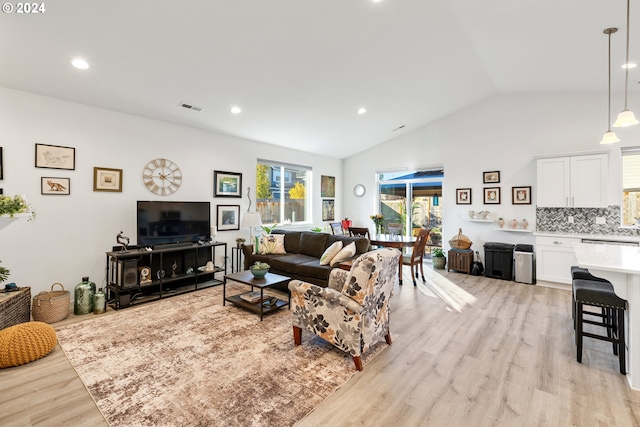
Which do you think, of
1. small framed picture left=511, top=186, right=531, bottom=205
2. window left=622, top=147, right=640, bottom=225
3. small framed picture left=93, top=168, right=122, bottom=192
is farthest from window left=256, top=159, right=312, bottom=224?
window left=622, top=147, right=640, bottom=225

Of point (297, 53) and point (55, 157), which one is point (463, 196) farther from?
point (55, 157)

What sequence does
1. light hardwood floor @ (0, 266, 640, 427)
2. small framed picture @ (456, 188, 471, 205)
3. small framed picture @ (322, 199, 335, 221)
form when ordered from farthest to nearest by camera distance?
1. small framed picture @ (322, 199, 335, 221)
2. small framed picture @ (456, 188, 471, 205)
3. light hardwood floor @ (0, 266, 640, 427)

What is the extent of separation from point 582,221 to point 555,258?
89 cm

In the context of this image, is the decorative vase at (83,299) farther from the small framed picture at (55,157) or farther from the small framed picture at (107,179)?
the small framed picture at (55,157)

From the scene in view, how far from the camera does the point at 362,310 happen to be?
8.04ft

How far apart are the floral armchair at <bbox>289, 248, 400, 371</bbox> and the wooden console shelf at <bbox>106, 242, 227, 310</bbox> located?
2.57 meters

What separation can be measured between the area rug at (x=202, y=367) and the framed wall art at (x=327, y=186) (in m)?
4.56

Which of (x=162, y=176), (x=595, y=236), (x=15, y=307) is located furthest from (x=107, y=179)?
(x=595, y=236)

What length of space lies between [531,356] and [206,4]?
4.42 m

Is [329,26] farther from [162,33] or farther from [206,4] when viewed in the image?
[162,33]

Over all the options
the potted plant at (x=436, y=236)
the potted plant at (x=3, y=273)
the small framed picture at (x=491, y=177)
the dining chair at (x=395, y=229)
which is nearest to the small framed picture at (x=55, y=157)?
the potted plant at (x=3, y=273)

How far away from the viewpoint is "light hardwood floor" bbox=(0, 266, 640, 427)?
1961 mm

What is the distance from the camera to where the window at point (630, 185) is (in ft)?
15.7

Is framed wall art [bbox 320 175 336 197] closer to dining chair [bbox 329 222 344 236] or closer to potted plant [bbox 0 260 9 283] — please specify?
dining chair [bbox 329 222 344 236]
